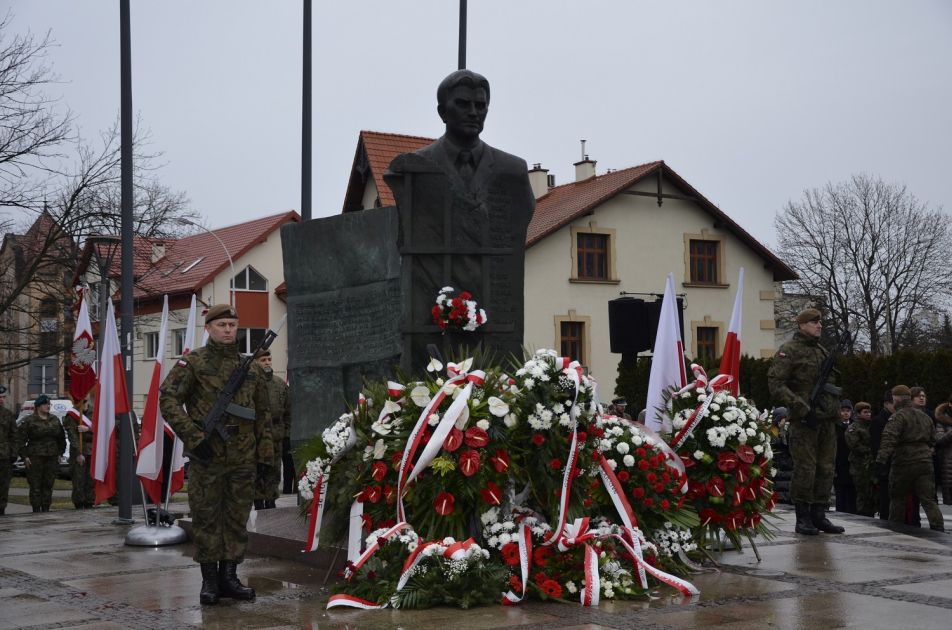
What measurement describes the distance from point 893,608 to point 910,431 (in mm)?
6009

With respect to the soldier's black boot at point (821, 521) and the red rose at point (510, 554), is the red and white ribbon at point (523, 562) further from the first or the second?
the soldier's black boot at point (821, 521)

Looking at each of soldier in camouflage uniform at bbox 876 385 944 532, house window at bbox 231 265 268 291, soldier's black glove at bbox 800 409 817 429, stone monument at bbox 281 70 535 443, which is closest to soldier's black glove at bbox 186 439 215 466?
stone monument at bbox 281 70 535 443

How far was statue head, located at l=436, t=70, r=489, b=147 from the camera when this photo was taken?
991cm

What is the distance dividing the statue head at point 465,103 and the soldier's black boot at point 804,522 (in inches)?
184

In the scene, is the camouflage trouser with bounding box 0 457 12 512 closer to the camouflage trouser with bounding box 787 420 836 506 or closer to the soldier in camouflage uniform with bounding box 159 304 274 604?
the soldier in camouflage uniform with bounding box 159 304 274 604

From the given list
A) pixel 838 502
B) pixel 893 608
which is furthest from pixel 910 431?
pixel 893 608

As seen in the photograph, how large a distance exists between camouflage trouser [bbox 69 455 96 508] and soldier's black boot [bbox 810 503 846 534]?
11660 millimetres

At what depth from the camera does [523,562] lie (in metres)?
7.47

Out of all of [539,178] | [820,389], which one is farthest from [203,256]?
[820,389]

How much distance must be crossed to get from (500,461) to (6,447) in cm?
1295

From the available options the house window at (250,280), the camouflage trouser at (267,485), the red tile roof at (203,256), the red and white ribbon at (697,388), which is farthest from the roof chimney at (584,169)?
the red and white ribbon at (697,388)

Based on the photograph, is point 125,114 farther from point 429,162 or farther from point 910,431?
point 910,431

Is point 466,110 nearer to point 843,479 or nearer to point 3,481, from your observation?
point 843,479

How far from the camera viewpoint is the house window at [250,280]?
4959cm
